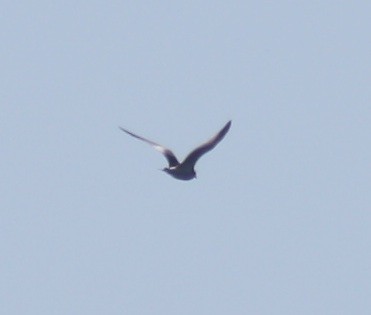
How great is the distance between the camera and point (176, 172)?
152 ft

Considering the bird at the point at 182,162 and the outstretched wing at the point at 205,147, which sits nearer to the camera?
the outstretched wing at the point at 205,147

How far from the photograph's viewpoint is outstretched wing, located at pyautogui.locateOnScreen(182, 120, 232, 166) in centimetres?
4500

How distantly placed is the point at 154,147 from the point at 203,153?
149 cm

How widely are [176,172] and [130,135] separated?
172 cm

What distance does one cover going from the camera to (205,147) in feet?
150

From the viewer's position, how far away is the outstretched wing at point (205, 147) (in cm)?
4500

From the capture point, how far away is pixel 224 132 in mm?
45000

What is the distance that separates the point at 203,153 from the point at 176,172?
99 centimetres

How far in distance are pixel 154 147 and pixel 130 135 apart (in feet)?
2.98

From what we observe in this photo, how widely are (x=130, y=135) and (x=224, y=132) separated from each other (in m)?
2.85

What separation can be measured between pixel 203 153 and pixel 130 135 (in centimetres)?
215

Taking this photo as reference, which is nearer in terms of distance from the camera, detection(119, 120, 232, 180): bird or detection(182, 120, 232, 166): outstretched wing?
detection(182, 120, 232, 166): outstretched wing

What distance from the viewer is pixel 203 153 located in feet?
151

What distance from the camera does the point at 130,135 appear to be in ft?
151
